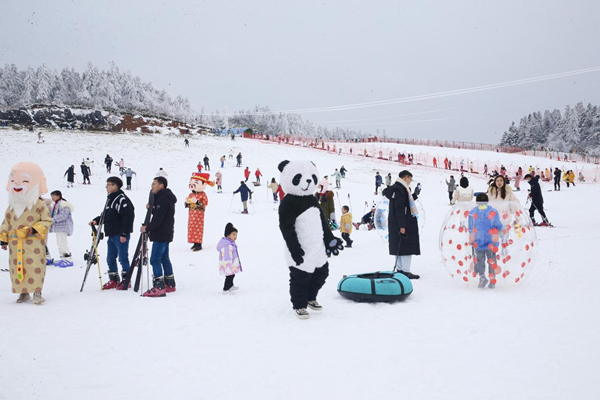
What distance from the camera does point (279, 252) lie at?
37.4 feet

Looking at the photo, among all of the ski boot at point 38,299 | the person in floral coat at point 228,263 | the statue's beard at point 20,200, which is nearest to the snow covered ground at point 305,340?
the ski boot at point 38,299

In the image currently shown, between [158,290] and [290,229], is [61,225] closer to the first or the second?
[158,290]

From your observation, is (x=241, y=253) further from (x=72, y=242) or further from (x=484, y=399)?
(x=484, y=399)

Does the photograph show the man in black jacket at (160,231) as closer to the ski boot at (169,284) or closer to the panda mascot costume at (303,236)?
the ski boot at (169,284)

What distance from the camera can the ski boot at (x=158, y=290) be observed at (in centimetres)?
672

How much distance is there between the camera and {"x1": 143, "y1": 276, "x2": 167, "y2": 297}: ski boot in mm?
6719

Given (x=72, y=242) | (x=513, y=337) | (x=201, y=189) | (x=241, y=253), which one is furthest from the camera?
(x=72, y=242)

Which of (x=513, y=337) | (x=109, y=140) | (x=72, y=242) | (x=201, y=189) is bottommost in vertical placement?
(x=72, y=242)

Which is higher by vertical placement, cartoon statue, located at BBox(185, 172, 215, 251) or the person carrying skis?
the person carrying skis

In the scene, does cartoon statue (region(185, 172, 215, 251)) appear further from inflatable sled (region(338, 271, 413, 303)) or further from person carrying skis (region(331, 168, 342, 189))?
person carrying skis (region(331, 168, 342, 189))

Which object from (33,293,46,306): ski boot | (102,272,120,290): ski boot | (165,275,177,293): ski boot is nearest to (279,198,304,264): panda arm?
(165,275,177,293): ski boot

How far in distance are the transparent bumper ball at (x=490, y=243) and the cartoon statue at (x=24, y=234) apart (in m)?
6.30

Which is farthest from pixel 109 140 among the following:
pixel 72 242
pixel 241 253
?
pixel 241 253

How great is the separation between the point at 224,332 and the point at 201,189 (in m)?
7.70
